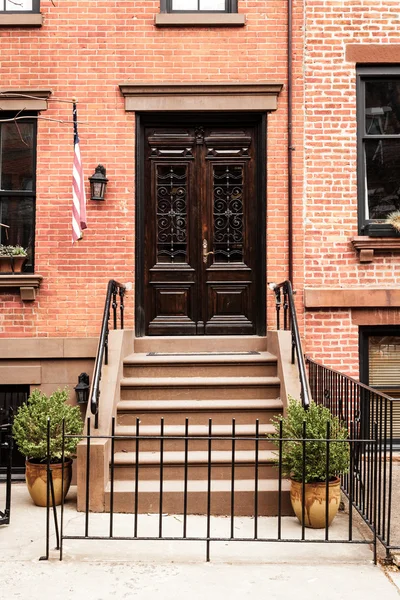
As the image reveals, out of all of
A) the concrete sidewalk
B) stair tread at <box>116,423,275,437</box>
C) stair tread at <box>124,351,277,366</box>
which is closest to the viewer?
the concrete sidewalk

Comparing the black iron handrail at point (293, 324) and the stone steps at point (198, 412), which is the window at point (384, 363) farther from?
the stone steps at point (198, 412)

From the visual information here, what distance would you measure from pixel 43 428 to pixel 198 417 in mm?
1638

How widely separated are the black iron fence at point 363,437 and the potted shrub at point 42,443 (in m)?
2.66

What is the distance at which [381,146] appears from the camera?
27.8 ft

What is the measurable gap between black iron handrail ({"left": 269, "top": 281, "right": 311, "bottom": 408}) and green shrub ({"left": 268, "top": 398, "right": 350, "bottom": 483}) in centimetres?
21

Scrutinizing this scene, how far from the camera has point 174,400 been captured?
7.30m

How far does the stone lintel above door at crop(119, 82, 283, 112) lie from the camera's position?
8258 mm

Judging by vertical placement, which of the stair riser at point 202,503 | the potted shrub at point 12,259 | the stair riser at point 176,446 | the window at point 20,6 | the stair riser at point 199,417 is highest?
the window at point 20,6

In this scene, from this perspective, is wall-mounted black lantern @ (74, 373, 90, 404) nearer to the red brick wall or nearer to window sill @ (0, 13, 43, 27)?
the red brick wall

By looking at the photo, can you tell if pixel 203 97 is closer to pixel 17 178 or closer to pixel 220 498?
pixel 17 178

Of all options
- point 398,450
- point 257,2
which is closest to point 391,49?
point 257,2

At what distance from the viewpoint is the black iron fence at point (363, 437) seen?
5.22 meters

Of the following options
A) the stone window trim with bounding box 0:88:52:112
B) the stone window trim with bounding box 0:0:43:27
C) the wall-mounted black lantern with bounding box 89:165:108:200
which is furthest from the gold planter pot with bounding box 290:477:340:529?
the stone window trim with bounding box 0:0:43:27

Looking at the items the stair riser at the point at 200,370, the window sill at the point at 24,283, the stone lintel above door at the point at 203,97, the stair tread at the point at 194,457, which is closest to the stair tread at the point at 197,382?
the stair riser at the point at 200,370
